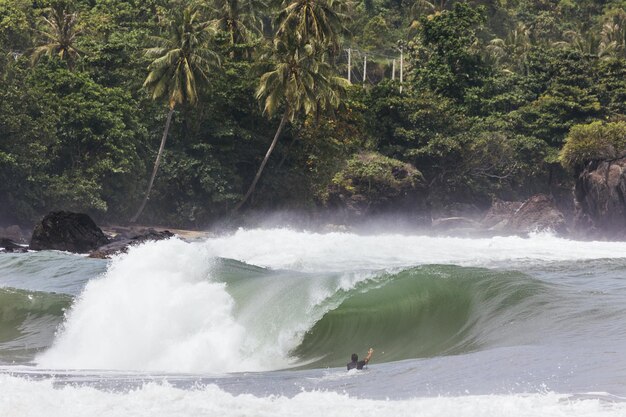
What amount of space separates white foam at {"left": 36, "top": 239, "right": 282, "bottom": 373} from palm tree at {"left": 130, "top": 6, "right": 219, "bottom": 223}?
33.9m

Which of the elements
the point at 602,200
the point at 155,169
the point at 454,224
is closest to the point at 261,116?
the point at 155,169

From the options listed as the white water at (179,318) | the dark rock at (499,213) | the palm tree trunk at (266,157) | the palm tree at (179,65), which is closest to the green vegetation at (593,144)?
the dark rock at (499,213)

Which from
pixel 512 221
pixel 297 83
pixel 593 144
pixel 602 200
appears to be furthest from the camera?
pixel 512 221

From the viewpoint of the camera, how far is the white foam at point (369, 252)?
33031 millimetres

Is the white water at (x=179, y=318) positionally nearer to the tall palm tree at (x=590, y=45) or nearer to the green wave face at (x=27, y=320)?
the green wave face at (x=27, y=320)

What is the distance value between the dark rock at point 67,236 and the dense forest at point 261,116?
41.4 ft

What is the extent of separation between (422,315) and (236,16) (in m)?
46.2

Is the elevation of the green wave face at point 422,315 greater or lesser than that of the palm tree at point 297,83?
lesser

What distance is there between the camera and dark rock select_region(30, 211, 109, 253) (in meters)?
37.8

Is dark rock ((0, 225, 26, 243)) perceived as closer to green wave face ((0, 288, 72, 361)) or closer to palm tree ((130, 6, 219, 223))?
palm tree ((130, 6, 219, 223))

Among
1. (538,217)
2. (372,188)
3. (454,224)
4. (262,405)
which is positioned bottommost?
(454,224)

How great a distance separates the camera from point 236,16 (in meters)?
63.5

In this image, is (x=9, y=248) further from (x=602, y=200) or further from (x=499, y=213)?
(x=499, y=213)

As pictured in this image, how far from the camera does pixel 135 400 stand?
36.1 ft
